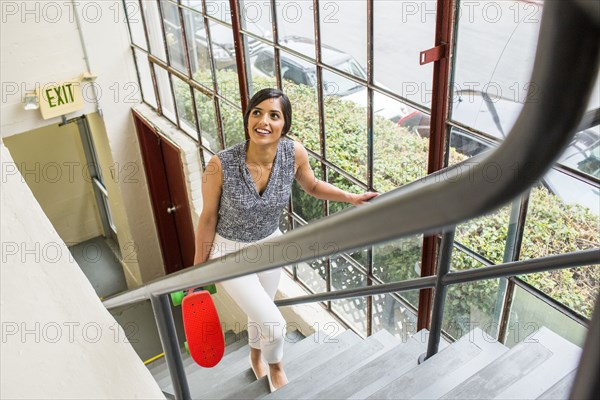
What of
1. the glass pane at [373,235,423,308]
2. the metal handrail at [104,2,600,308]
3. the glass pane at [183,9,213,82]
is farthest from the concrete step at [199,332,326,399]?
the metal handrail at [104,2,600,308]

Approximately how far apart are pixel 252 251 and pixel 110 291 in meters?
5.99

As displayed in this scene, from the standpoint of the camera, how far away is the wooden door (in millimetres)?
5207

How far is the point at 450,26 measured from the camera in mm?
2256

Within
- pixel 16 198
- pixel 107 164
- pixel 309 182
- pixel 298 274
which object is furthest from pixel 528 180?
pixel 107 164

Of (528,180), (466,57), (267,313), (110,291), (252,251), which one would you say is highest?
(528,180)

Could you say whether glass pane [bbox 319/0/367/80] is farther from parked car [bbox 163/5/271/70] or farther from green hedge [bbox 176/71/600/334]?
parked car [bbox 163/5/271/70]

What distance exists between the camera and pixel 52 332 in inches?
49.5

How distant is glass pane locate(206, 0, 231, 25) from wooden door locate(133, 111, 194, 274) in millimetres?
1349

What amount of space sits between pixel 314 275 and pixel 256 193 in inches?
62.3

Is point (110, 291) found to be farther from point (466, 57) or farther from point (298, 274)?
point (466, 57)

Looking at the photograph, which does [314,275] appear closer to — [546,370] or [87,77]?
[546,370]

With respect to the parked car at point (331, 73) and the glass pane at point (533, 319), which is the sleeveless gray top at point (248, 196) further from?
the glass pane at point (533, 319)

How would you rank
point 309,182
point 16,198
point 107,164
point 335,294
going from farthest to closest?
point 107,164 < point 309,182 < point 335,294 < point 16,198

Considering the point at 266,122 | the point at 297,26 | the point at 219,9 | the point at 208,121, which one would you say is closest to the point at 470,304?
the point at 266,122
